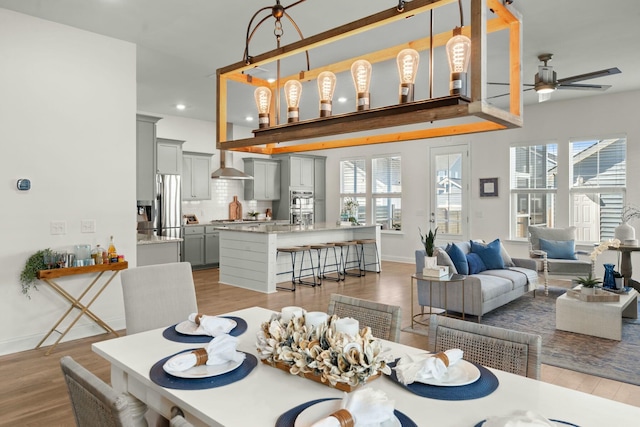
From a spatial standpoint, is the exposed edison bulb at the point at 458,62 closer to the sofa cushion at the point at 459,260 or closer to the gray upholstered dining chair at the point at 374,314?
the gray upholstered dining chair at the point at 374,314

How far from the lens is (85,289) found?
4262 millimetres

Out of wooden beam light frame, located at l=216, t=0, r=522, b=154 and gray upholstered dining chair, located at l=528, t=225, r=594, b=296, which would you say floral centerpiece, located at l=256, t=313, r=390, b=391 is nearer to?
wooden beam light frame, located at l=216, t=0, r=522, b=154

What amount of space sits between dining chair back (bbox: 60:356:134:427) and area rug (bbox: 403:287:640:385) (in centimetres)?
352

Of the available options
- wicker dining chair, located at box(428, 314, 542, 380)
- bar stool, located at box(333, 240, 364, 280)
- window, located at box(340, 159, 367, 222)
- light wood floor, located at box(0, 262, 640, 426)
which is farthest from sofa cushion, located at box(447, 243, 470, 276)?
window, located at box(340, 159, 367, 222)

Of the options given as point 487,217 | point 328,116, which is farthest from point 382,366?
point 487,217

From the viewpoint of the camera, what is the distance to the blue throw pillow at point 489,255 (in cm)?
557

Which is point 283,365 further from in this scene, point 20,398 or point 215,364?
point 20,398

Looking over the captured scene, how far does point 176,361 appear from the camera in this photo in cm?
154

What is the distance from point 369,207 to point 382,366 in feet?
28.6

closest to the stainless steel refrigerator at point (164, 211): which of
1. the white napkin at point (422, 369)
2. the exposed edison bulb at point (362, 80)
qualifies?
the exposed edison bulb at point (362, 80)

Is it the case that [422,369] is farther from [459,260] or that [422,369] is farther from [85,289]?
[85,289]

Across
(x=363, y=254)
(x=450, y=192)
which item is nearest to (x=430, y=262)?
(x=363, y=254)

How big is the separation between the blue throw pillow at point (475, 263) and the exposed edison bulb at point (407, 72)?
414 centimetres

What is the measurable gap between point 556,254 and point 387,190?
4.12m
